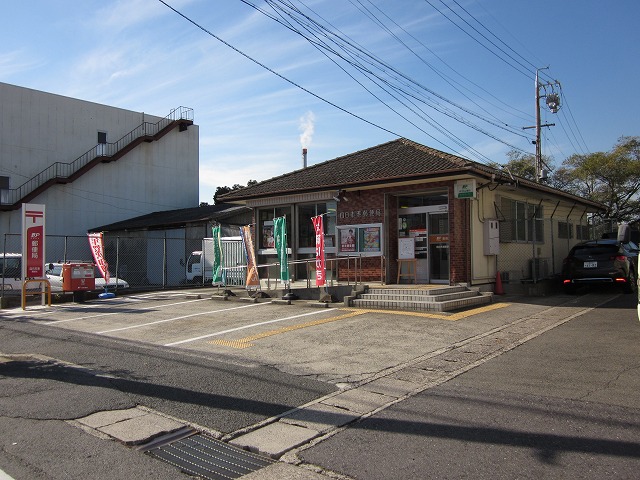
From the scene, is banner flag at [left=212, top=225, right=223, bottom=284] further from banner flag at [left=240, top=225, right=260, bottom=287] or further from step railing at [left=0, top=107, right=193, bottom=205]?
step railing at [left=0, top=107, right=193, bottom=205]

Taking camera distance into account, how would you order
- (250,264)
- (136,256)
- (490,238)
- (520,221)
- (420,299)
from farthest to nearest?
1. (136,256)
2. (520,221)
3. (250,264)
4. (490,238)
5. (420,299)

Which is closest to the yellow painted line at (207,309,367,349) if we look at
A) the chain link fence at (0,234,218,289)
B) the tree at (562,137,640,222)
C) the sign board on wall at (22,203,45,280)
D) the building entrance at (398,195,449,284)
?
the building entrance at (398,195,449,284)

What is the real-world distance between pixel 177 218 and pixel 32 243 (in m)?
15.1

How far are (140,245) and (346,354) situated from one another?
26705mm

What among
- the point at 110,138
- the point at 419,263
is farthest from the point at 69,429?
the point at 110,138

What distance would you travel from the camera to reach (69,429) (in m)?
5.01

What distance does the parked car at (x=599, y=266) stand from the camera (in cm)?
1452

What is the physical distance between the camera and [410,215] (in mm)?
15586

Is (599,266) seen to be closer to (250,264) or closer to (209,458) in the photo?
(250,264)

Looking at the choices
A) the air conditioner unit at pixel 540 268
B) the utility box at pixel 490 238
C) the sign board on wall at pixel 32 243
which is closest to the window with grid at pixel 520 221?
the air conditioner unit at pixel 540 268

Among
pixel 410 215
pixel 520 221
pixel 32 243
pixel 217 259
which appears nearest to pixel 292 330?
pixel 410 215

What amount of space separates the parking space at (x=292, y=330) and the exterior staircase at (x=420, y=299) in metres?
0.46

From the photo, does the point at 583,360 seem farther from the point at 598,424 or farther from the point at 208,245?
the point at 208,245

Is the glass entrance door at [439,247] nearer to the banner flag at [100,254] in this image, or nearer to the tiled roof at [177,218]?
the banner flag at [100,254]
